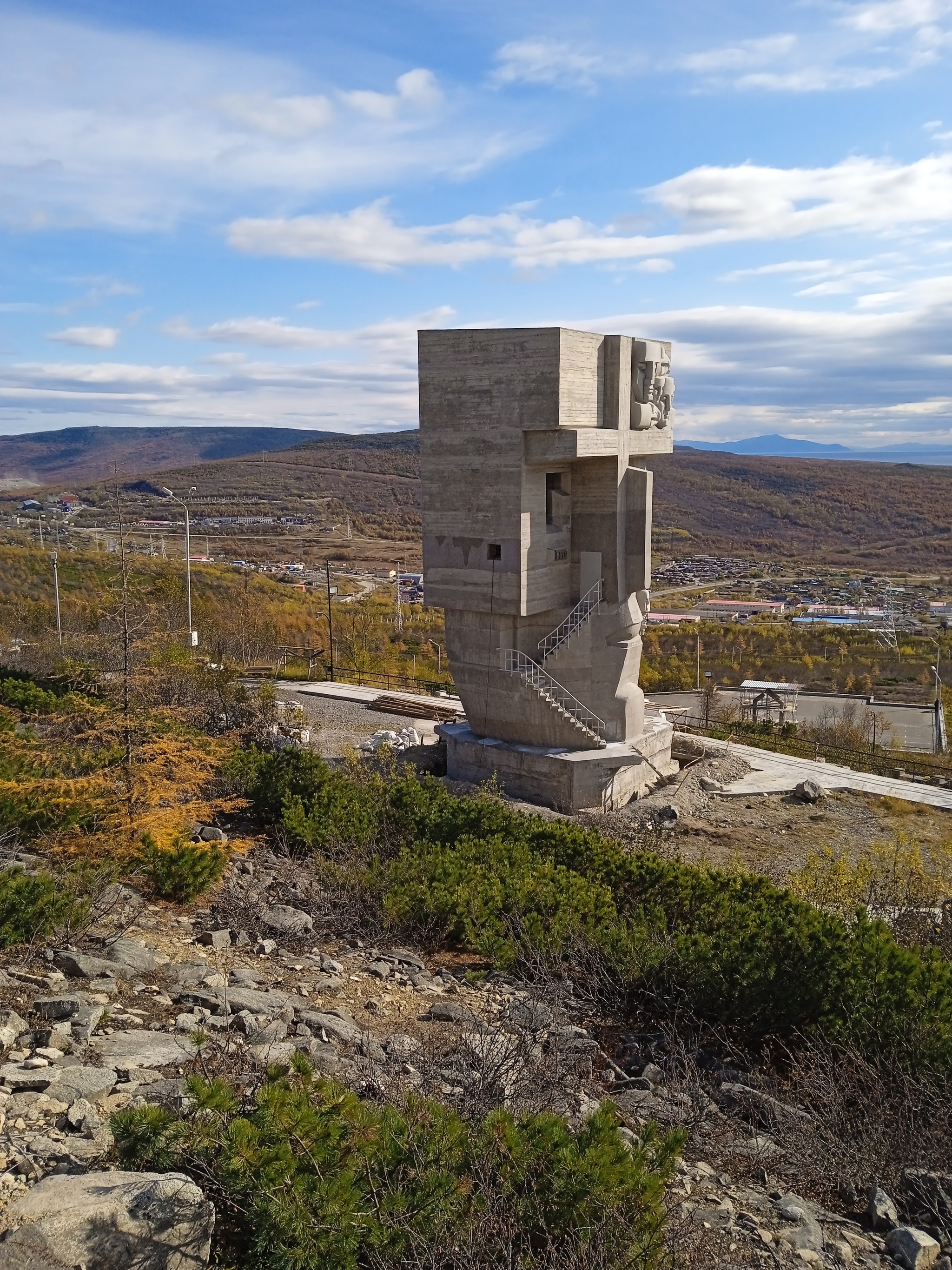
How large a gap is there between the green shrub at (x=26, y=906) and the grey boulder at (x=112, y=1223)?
13.0 ft

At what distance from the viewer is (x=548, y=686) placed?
742 inches

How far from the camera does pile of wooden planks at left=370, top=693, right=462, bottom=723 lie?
25703 mm

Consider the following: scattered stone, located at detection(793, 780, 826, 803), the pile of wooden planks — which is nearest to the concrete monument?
scattered stone, located at detection(793, 780, 826, 803)

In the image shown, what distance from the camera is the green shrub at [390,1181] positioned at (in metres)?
4.73

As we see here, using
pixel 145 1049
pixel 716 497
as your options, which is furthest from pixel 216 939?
pixel 716 497

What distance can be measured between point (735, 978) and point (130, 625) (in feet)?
27.3

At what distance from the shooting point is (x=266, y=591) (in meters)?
52.5

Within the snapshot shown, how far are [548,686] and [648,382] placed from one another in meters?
6.11

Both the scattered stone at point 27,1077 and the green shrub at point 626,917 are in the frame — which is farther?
the green shrub at point 626,917

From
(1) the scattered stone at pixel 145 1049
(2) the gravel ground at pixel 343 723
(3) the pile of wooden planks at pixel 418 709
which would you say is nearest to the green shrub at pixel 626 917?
(1) the scattered stone at pixel 145 1049

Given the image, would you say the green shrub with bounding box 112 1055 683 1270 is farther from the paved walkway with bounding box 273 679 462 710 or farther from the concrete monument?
the paved walkway with bounding box 273 679 462 710

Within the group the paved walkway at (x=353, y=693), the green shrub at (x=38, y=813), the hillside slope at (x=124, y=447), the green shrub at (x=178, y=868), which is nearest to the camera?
the green shrub at (x=178, y=868)

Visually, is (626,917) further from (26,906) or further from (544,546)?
(544,546)

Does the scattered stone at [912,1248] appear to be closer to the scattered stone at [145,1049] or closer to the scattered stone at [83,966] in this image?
the scattered stone at [145,1049]
